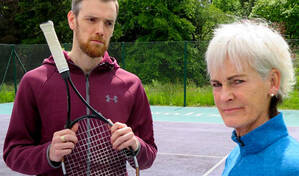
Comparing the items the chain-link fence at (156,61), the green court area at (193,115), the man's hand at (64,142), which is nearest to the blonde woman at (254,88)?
the man's hand at (64,142)

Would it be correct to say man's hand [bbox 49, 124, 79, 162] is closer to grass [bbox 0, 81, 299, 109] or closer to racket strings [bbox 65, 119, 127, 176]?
racket strings [bbox 65, 119, 127, 176]

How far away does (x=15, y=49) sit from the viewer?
17.8m

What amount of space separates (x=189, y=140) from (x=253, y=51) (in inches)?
302

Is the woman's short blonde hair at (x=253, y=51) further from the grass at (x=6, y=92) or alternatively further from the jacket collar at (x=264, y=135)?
the grass at (x=6, y=92)

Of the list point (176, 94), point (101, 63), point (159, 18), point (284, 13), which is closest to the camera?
point (101, 63)

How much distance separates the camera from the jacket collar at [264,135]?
172cm

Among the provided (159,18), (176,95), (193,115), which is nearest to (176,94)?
(176,95)

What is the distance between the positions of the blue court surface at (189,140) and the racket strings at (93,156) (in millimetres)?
337

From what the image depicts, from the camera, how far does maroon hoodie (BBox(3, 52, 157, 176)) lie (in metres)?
2.33

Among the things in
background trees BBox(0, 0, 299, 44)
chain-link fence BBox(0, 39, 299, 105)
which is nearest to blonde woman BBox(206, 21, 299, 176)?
chain-link fence BBox(0, 39, 299, 105)

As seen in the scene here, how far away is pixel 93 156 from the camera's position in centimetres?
237

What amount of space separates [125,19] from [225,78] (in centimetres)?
2398

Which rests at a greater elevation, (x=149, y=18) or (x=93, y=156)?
(x=93, y=156)

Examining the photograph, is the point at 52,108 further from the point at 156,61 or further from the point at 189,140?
the point at 156,61
